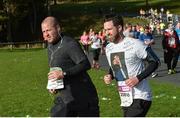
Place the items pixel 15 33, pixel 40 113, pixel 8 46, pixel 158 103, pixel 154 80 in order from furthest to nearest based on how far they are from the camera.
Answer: pixel 15 33 → pixel 8 46 → pixel 154 80 → pixel 158 103 → pixel 40 113

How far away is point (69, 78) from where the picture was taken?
766 centimetres

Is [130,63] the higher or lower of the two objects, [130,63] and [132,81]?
the higher

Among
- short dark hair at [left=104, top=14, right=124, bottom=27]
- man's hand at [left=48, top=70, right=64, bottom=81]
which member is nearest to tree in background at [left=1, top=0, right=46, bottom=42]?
short dark hair at [left=104, top=14, right=124, bottom=27]

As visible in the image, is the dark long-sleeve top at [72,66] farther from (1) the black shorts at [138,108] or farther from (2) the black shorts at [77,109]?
(1) the black shorts at [138,108]

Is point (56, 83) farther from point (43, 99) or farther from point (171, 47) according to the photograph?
point (171, 47)

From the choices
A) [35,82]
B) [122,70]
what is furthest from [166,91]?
[122,70]

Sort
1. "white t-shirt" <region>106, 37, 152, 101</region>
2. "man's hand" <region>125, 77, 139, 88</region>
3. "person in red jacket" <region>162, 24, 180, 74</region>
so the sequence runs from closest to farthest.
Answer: "man's hand" <region>125, 77, 139, 88</region> < "white t-shirt" <region>106, 37, 152, 101</region> < "person in red jacket" <region>162, 24, 180, 74</region>

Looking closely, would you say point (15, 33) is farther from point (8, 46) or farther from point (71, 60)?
point (71, 60)

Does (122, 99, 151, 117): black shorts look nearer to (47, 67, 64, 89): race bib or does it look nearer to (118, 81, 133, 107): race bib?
(118, 81, 133, 107): race bib

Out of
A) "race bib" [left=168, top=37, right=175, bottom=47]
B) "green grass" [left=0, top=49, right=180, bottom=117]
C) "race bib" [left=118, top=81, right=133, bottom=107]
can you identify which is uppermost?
"race bib" [left=118, top=81, right=133, bottom=107]

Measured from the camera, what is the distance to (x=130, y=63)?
8.04m

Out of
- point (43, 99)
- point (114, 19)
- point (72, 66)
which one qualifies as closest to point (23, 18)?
point (43, 99)

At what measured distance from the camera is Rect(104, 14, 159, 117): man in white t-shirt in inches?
311

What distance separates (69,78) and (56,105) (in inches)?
18.5
